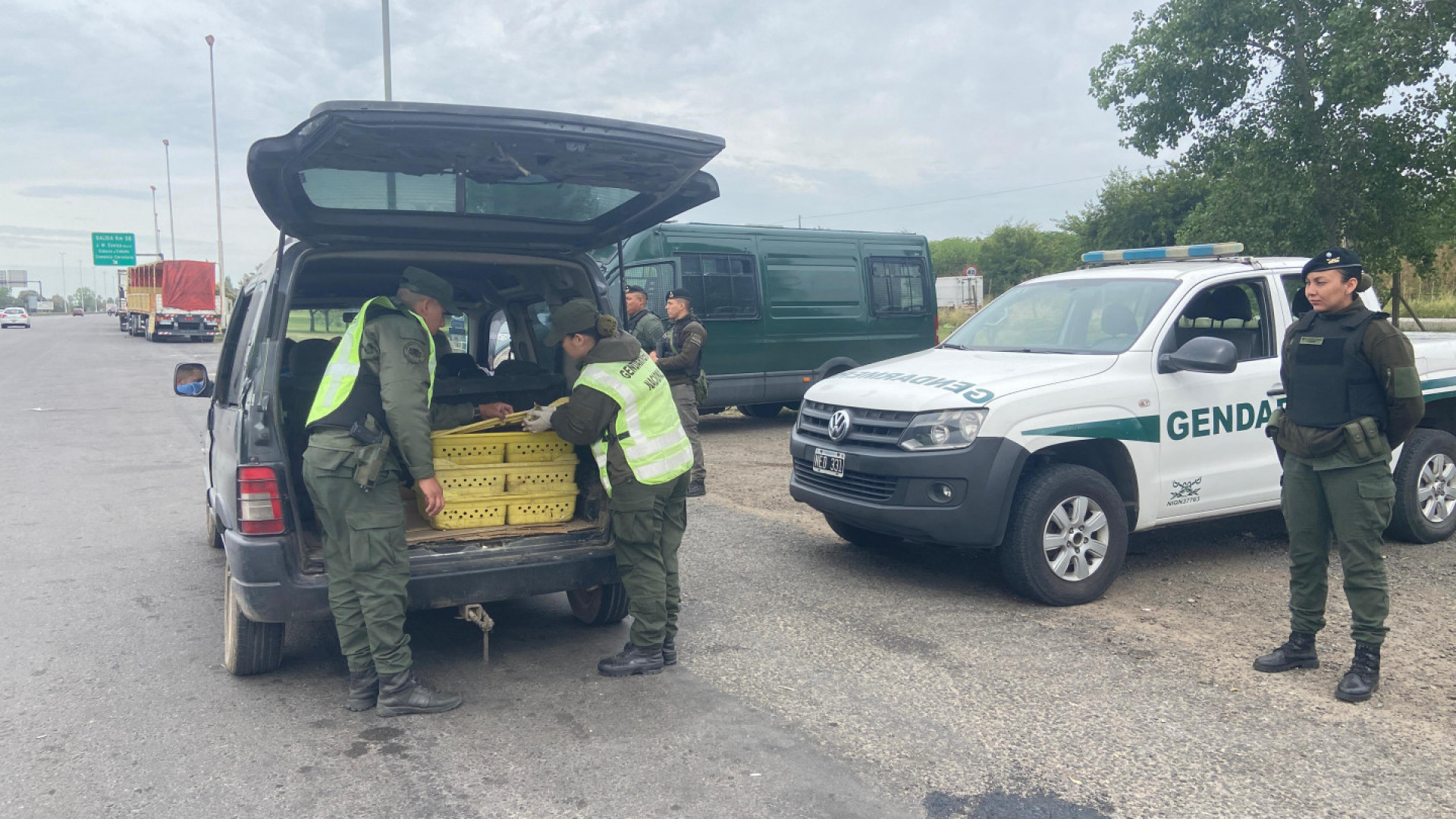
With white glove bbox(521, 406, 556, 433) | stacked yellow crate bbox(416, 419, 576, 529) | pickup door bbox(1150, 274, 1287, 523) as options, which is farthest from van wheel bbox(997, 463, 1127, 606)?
white glove bbox(521, 406, 556, 433)

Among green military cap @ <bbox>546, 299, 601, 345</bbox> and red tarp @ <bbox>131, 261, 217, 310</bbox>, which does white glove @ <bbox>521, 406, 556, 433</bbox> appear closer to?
green military cap @ <bbox>546, 299, 601, 345</bbox>

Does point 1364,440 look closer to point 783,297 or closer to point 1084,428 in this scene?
point 1084,428

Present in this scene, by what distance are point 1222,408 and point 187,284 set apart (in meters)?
39.1

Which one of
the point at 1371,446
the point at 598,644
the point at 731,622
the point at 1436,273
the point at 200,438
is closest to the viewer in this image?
the point at 1371,446

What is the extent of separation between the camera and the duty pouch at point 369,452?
3.84 metres

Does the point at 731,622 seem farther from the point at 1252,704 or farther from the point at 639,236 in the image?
the point at 639,236

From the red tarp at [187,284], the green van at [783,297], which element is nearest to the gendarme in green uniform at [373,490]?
the green van at [783,297]

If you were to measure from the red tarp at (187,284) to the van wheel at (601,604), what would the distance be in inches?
1476

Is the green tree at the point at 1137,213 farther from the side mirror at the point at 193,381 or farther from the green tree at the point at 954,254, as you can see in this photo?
the side mirror at the point at 193,381

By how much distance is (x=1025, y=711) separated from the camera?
404cm

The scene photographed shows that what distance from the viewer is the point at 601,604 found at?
5.05 metres

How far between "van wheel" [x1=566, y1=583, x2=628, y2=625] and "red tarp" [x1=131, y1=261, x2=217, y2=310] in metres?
37.5

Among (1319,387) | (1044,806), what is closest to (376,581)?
(1044,806)

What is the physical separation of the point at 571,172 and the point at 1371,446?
11.4ft
